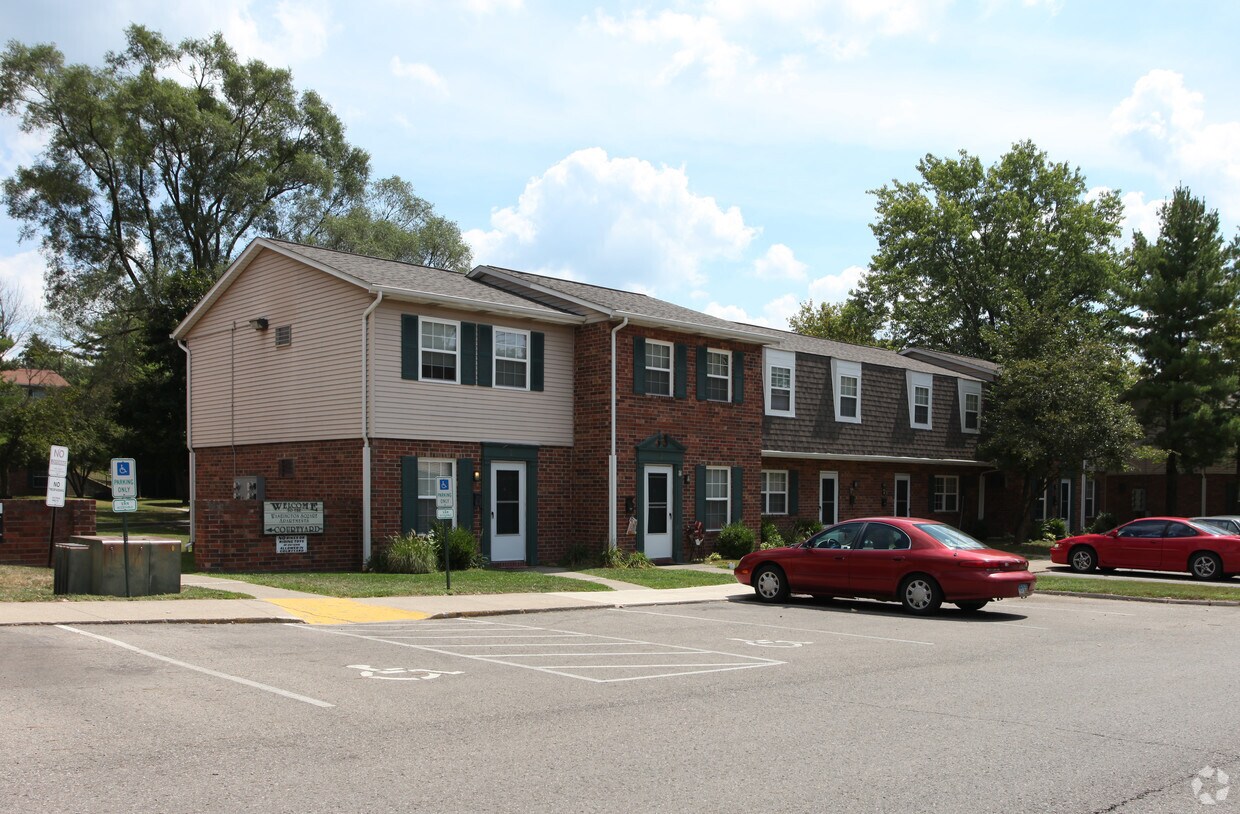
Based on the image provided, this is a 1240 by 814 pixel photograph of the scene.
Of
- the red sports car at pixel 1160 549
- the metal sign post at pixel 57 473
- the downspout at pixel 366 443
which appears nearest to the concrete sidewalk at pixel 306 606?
the metal sign post at pixel 57 473

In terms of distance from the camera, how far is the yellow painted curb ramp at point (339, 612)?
1491 cm

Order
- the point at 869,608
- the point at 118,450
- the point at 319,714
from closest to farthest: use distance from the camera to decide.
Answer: the point at 319,714, the point at 869,608, the point at 118,450

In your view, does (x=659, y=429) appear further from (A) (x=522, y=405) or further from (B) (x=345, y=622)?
(B) (x=345, y=622)

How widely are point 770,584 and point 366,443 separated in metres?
8.39

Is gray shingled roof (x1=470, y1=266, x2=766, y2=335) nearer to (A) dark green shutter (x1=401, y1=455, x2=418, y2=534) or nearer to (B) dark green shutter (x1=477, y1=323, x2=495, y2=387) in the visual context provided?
(B) dark green shutter (x1=477, y1=323, x2=495, y2=387)

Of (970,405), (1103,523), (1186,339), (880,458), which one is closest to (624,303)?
(880,458)

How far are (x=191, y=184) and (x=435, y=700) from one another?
4048 cm

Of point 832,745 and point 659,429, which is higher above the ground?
point 659,429

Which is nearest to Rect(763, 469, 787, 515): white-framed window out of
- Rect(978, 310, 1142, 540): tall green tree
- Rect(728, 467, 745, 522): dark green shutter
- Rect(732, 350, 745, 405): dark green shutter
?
Rect(728, 467, 745, 522): dark green shutter

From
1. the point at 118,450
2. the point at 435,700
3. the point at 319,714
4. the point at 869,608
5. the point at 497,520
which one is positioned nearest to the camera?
the point at 319,714

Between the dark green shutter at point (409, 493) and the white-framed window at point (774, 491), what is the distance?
11.4m

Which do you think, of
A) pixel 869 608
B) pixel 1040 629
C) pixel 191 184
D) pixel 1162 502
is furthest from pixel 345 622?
pixel 1162 502

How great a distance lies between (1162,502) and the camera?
44625mm

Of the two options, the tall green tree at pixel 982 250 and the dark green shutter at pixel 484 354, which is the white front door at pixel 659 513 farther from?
the tall green tree at pixel 982 250
